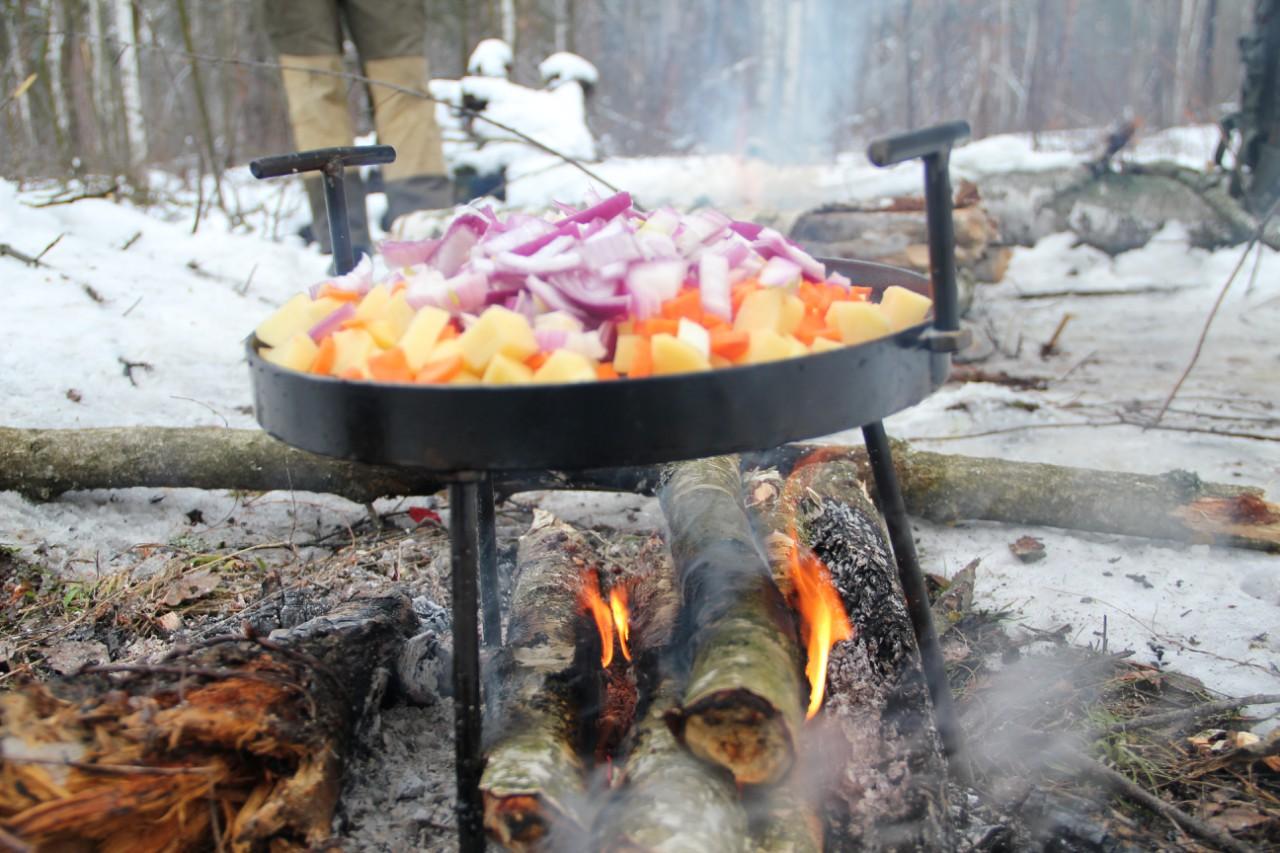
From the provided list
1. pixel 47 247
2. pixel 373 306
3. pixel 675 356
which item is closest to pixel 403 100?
pixel 47 247

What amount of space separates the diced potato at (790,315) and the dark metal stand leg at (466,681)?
26.7 inches

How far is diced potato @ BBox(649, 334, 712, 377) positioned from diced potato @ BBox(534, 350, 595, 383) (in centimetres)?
12

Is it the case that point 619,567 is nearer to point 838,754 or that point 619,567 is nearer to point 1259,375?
point 838,754

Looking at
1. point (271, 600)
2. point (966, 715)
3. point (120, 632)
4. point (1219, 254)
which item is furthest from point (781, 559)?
point (1219, 254)

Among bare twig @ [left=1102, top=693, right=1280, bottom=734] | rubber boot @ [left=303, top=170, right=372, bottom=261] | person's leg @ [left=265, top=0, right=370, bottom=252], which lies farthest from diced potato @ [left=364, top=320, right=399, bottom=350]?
rubber boot @ [left=303, top=170, right=372, bottom=261]

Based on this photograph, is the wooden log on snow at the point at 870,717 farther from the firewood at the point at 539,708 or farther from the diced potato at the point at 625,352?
the diced potato at the point at 625,352

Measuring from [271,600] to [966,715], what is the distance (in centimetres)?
205

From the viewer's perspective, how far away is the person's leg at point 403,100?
6.71 metres

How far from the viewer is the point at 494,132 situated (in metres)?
9.51

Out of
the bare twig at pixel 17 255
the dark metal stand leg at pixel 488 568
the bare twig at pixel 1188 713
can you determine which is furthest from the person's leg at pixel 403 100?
the bare twig at pixel 1188 713

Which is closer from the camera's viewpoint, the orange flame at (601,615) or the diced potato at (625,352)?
the diced potato at (625,352)

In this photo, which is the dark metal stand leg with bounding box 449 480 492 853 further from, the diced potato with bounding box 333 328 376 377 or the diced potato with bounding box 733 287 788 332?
the diced potato with bounding box 733 287 788 332

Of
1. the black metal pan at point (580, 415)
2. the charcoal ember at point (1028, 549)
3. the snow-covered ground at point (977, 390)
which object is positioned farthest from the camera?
the charcoal ember at point (1028, 549)

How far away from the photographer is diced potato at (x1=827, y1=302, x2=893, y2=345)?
1808 millimetres
